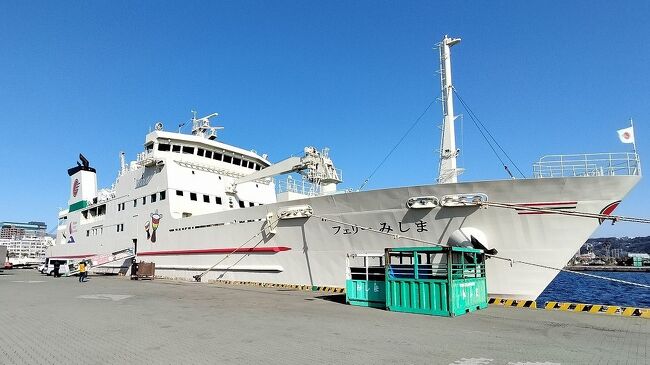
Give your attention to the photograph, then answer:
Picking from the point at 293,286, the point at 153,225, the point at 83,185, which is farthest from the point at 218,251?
the point at 83,185

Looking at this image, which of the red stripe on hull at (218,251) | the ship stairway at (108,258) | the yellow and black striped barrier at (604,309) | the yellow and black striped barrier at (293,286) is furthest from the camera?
the ship stairway at (108,258)

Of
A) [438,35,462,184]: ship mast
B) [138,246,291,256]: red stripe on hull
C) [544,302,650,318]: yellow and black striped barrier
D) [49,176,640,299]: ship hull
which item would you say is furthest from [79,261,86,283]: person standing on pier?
[544,302,650,318]: yellow and black striped barrier

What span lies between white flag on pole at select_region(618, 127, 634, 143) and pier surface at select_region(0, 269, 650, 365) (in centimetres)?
401

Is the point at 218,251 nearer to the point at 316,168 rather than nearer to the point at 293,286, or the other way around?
the point at 293,286

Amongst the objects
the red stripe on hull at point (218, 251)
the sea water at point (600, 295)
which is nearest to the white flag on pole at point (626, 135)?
the sea water at point (600, 295)

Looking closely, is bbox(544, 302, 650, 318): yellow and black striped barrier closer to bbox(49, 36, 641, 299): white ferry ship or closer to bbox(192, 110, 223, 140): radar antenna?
bbox(49, 36, 641, 299): white ferry ship

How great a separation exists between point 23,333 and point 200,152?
15704 millimetres

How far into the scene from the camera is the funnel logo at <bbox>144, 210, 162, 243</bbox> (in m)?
20.8

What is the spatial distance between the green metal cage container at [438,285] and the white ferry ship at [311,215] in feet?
3.57

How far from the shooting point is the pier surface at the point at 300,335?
5.45 metres

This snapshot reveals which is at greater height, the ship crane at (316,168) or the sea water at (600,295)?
the ship crane at (316,168)

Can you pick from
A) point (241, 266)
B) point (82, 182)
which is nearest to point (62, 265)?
point (82, 182)

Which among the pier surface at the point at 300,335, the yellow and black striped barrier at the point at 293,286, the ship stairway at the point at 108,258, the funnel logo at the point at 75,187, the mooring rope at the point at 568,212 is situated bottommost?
the yellow and black striped barrier at the point at 293,286

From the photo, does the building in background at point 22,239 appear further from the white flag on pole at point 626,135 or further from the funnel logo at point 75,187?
the white flag on pole at point 626,135
